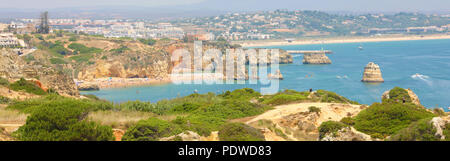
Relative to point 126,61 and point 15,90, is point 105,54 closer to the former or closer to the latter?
point 126,61

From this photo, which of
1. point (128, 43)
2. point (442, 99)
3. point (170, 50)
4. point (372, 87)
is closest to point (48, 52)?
point (128, 43)

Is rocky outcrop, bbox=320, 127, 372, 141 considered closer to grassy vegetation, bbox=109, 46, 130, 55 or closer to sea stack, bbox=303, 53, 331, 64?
grassy vegetation, bbox=109, 46, 130, 55

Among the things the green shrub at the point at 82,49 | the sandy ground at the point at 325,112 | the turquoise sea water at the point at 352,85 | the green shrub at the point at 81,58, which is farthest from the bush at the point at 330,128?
the green shrub at the point at 82,49

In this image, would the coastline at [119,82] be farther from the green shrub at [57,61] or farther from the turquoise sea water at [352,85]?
the green shrub at [57,61]

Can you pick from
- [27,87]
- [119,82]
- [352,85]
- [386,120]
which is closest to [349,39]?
[352,85]

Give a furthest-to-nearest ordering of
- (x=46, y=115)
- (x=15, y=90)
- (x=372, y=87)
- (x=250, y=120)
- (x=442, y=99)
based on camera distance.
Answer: (x=372, y=87) → (x=442, y=99) → (x=15, y=90) → (x=250, y=120) → (x=46, y=115)

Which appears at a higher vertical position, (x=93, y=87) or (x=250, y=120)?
(x=250, y=120)
